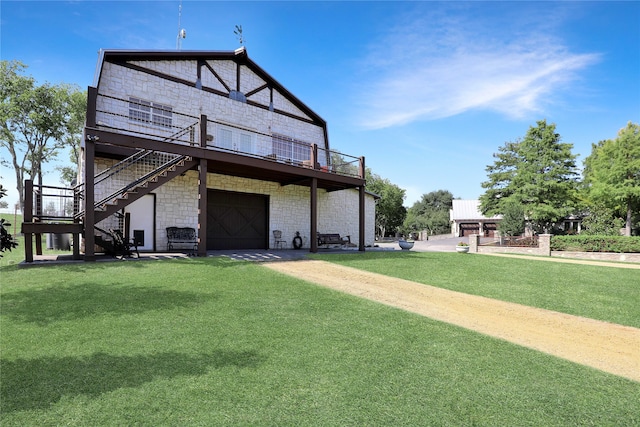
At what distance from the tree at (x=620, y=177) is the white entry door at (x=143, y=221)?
32416 mm

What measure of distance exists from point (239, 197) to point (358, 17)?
9.20 m

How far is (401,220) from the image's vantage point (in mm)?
44781

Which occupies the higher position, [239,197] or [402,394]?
[239,197]

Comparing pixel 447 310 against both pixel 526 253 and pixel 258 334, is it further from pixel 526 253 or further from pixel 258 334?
pixel 526 253

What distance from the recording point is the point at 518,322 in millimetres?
5375

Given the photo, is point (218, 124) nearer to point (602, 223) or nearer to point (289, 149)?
point (289, 149)

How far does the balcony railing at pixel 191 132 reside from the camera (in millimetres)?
12023

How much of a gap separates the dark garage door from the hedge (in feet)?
58.5

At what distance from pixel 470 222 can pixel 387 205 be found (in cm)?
1479

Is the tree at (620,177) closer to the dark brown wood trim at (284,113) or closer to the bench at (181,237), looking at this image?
the dark brown wood trim at (284,113)

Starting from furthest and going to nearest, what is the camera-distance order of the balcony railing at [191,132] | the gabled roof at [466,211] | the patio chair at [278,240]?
the gabled roof at [466,211] < the patio chair at [278,240] < the balcony railing at [191,132]

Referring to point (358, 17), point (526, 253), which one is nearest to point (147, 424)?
point (358, 17)

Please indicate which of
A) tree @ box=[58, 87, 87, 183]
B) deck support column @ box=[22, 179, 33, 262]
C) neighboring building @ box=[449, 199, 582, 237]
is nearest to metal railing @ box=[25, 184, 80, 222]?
deck support column @ box=[22, 179, 33, 262]

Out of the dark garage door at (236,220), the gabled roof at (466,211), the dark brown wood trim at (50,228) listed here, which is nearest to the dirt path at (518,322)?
the dark brown wood trim at (50,228)
